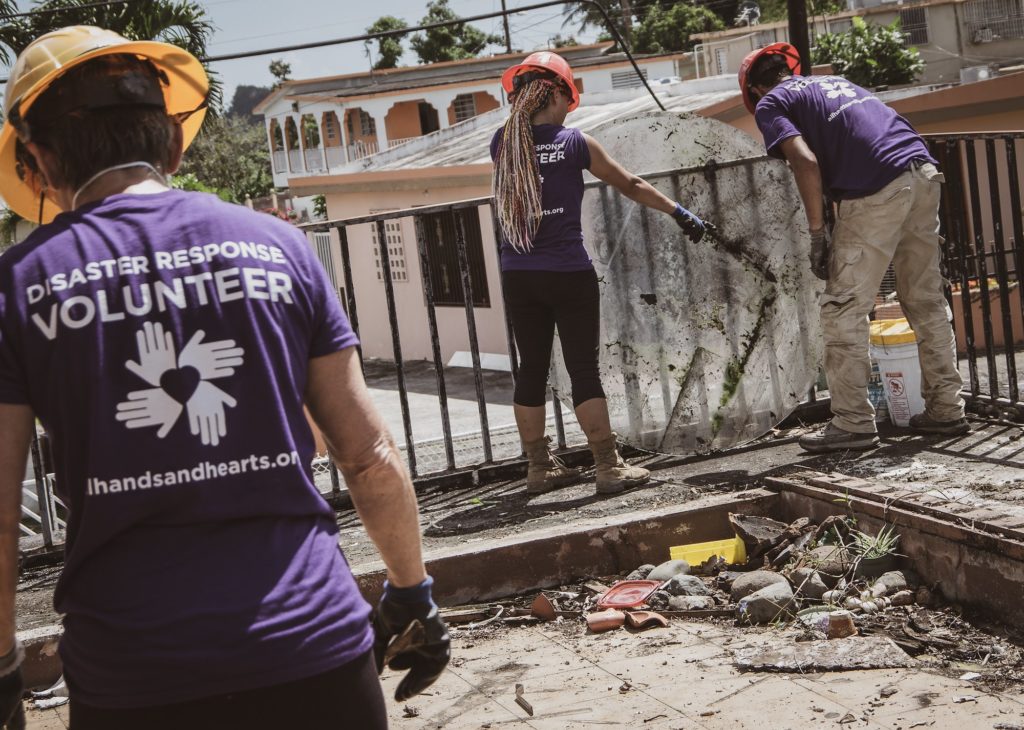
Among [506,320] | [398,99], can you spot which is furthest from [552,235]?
[398,99]

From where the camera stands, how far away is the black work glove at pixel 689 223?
5.83 meters

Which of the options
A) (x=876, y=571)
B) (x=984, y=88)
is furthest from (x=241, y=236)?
(x=984, y=88)

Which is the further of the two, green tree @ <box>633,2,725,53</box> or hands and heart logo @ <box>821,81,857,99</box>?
green tree @ <box>633,2,725,53</box>

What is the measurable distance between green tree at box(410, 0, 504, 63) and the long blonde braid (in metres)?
65.1

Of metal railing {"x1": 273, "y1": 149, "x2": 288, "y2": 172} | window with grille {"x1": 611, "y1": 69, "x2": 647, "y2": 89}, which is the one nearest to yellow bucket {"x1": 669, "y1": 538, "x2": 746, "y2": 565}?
window with grille {"x1": 611, "y1": 69, "x2": 647, "y2": 89}

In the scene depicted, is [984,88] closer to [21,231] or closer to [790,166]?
[790,166]

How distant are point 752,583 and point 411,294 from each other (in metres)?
17.2

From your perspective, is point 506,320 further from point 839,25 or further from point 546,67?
point 839,25

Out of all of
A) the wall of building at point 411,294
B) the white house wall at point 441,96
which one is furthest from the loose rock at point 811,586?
the white house wall at point 441,96

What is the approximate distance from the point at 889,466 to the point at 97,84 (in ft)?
14.8

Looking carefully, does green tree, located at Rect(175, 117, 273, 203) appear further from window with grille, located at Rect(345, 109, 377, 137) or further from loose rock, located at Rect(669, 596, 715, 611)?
loose rock, located at Rect(669, 596, 715, 611)

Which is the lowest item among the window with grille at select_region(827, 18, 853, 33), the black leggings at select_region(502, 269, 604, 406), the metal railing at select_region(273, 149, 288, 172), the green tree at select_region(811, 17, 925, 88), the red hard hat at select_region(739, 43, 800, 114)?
the black leggings at select_region(502, 269, 604, 406)

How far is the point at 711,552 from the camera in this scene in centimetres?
497

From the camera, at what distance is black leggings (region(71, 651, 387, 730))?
1.70m
